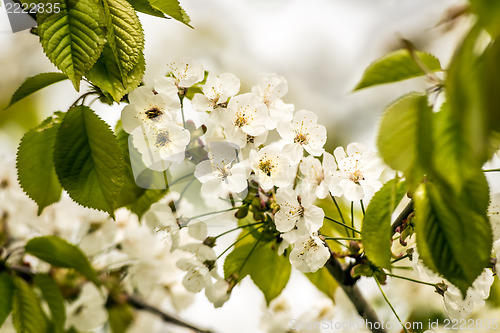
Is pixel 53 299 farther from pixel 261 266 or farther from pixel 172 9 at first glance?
pixel 172 9

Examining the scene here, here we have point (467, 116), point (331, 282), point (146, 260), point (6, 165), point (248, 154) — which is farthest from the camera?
point (6, 165)

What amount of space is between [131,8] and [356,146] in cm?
36

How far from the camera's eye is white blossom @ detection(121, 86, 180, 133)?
610 mm

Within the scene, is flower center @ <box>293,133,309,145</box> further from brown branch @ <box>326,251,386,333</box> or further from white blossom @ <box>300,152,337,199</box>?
brown branch @ <box>326,251,386,333</box>

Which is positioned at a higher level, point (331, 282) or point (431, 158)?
point (431, 158)

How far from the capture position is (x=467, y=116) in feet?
0.85

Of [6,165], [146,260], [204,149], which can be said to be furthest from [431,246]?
[6,165]

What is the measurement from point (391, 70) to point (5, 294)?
0.70 m

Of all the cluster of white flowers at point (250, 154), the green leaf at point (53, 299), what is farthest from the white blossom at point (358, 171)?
the green leaf at point (53, 299)

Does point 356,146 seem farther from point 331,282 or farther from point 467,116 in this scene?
point 467,116

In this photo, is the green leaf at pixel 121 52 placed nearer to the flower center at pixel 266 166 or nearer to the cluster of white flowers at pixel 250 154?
the cluster of white flowers at pixel 250 154

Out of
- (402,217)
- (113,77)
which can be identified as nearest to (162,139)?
(113,77)

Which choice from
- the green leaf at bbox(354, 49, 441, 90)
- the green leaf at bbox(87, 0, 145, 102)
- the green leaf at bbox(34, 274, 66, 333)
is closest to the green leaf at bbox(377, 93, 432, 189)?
the green leaf at bbox(354, 49, 441, 90)

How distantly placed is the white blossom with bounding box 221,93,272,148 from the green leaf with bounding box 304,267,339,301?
306mm
